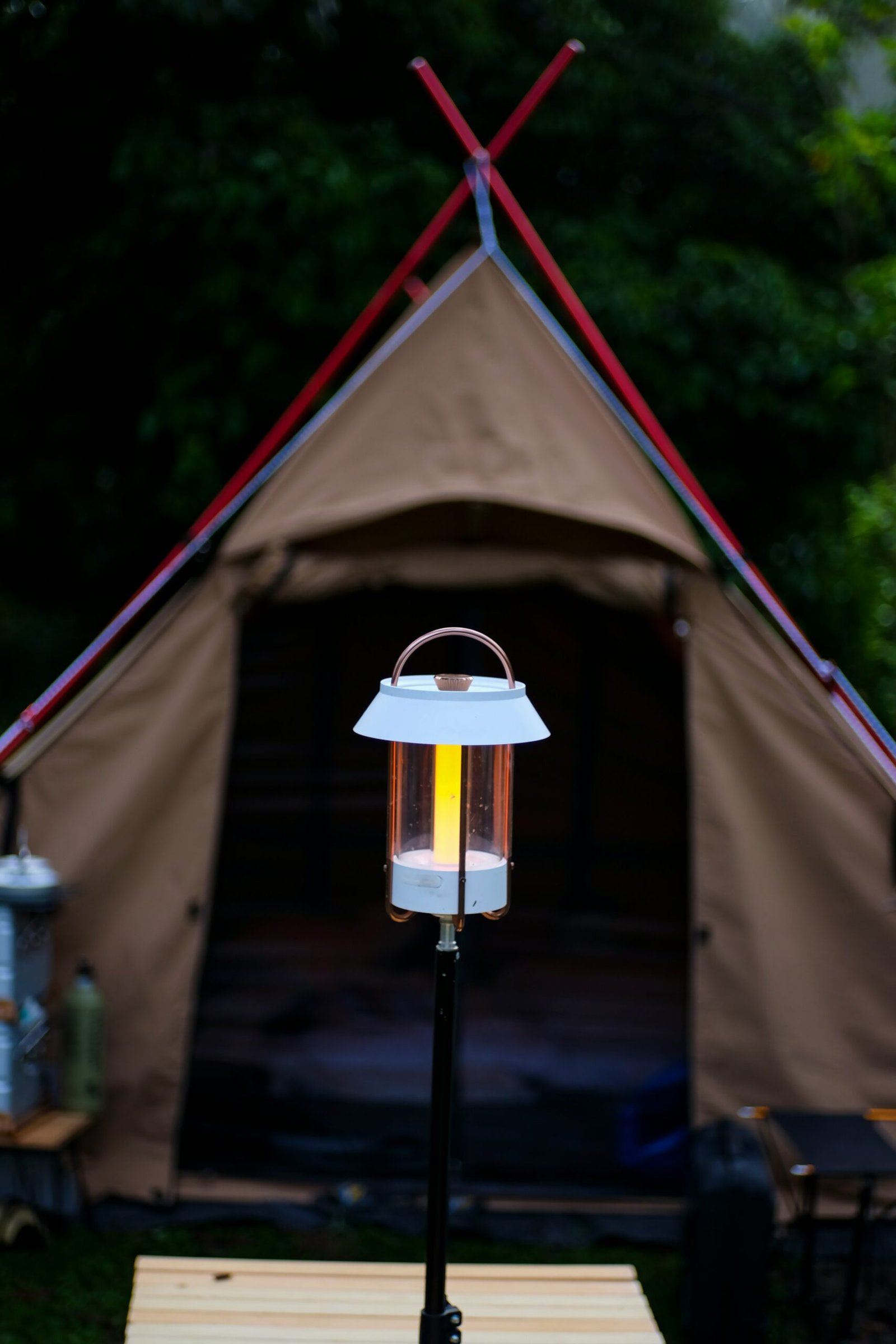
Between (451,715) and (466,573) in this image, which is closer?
(451,715)

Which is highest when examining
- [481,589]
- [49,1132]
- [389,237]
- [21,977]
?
[389,237]

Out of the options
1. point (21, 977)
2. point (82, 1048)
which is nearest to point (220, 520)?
point (21, 977)

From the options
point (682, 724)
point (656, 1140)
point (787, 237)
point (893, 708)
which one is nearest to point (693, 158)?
point (787, 237)

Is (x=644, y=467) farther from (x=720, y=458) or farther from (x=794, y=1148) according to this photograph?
(x=720, y=458)

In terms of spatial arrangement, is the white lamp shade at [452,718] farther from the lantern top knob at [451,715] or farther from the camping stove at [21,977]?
the camping stove at [21,977]

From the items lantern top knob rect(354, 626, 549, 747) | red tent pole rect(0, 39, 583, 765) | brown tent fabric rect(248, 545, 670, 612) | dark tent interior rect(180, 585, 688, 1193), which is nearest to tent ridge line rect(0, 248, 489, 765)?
red tent pole rect(0, 39, 583, 765)

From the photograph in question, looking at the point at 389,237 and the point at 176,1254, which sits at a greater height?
the point at 389,237

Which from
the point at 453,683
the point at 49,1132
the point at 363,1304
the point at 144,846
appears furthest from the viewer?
the point at 144,846

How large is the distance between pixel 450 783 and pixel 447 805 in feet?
0.09

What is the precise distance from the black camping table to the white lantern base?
1.37 meters

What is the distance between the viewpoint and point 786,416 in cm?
700

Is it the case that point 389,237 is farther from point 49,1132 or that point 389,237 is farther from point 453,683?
point 453,683

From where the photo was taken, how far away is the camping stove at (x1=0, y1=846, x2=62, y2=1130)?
10.2 feet

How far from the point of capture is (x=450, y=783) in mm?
1681
